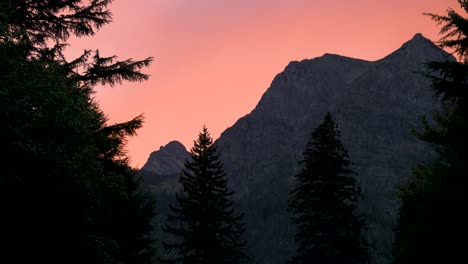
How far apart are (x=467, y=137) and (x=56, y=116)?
863cm

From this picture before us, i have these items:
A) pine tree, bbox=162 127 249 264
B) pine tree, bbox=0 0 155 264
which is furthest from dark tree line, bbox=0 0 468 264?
pine tree, bbox=162 127 249 264

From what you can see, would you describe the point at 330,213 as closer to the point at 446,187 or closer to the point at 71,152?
the point at 446,187

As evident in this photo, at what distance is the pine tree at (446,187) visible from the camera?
10.9 meters

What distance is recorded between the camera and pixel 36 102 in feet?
30.0

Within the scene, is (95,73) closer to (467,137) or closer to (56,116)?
(56,116)

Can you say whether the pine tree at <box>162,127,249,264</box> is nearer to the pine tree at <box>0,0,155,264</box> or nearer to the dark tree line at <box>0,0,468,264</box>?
the dark tree line at <box>0,0,468,264</box>

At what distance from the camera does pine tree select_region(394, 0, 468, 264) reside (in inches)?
430

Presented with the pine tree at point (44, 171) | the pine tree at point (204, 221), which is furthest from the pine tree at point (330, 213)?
the pine tree at point (44, 171)

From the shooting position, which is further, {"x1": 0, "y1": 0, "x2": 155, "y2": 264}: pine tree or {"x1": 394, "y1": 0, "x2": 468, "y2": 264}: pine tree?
{"x1": 394, "y1": 0, "x2": 468, "y2": 264}: pine tree

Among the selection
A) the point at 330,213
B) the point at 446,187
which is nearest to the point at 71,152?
the point at 446,187

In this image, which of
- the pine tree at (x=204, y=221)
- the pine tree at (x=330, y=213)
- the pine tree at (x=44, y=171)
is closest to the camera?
the pine tree at (x=44, y=171)

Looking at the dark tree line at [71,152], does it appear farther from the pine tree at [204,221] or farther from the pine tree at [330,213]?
the pine tree at [204,221]

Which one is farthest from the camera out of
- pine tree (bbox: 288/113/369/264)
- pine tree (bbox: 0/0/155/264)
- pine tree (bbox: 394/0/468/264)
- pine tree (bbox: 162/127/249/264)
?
pine tree (bbox: 162/127/249/264)

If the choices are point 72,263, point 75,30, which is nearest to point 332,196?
point 75,30
